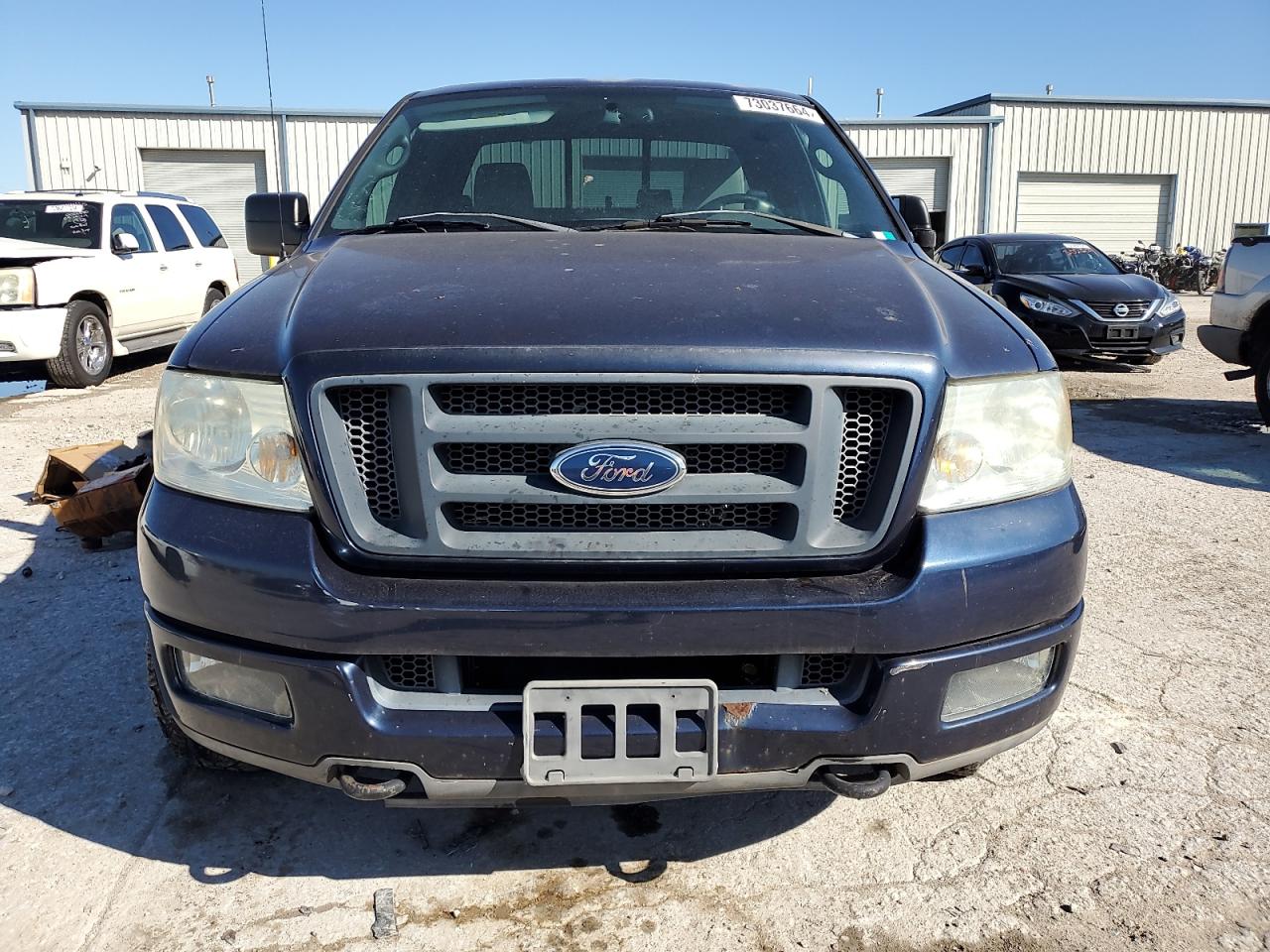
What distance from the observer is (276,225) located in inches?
131

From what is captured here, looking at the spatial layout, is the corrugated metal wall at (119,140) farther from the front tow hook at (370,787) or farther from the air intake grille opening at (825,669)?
the air intake grille opening at (825,669)

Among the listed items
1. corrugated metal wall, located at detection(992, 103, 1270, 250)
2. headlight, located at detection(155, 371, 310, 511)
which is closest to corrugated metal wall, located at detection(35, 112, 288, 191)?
corrugated metal wall, located at detection(992, 103, 1270, 250)

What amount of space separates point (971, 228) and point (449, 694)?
84.0 feet

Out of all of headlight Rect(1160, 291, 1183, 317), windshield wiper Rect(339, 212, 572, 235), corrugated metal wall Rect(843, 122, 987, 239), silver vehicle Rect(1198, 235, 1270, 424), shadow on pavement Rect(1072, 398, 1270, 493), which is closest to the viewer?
windshield wiper Rect(339, 212, 572, 235)

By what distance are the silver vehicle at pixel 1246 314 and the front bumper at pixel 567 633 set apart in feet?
22.2

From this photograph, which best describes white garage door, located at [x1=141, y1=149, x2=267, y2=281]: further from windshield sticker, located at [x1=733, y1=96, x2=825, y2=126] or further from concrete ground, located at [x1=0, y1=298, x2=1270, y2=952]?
concrete ground, located at [x1=0, y1=298, x2=1270, y2=952]

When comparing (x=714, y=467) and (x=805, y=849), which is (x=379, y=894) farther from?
(x=714, y=467)

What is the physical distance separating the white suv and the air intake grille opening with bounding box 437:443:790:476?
9.06 metres

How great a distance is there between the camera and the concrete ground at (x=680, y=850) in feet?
6.80

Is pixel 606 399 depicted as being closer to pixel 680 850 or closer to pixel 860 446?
pixel 860 446

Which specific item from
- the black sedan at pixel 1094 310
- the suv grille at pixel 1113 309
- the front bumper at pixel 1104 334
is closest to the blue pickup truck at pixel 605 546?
the black sedan at pixel 1094 310

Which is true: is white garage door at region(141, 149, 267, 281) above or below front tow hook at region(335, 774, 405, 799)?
above

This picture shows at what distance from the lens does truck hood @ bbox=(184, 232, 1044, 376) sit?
1810 mm

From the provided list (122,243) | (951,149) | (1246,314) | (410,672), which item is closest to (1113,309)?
(1246,314)
